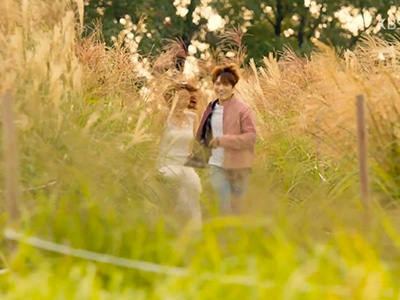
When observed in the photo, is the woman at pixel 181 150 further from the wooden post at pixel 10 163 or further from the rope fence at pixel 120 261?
the wooden post at pixel 10 163

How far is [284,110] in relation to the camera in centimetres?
1183

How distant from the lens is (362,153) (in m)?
5.95

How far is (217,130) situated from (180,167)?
2.62 feet

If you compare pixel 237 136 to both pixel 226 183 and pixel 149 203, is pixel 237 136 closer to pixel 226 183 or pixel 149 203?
pixel 226 183

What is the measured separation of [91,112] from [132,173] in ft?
2.10

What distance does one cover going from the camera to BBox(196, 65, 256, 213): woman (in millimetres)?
8680

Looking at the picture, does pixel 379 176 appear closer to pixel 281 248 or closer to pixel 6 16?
pixel 281 248

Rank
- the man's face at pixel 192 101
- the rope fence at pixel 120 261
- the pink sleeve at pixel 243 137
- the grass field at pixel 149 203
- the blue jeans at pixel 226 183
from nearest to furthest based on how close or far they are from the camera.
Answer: the rope fence at pixel 120 261
the grass field at pixel 149 203
the pink sleeve at pixel 243 137
the blue jeans at pixel 226 183
the man's face at pixel 192 101

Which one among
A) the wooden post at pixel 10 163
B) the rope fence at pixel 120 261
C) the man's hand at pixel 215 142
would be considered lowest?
the rope fence at pixel 120 261

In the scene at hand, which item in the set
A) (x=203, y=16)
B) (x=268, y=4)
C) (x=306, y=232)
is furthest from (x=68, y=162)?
(x=268, y=4)

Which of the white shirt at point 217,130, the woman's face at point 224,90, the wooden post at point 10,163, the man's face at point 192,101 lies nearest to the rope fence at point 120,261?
the wooden post at point 10,163

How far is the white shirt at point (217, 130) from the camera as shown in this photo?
8750 millimetres

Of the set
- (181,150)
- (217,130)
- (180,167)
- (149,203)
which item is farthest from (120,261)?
(217,130)

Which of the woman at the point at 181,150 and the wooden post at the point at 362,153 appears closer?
the wooden post at the point at 362,153
